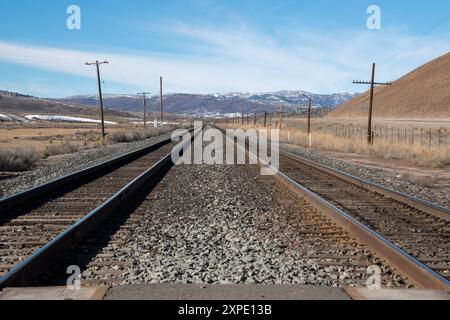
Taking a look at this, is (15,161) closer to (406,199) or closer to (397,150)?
(406,199)

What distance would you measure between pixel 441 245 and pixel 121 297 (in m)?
4.50

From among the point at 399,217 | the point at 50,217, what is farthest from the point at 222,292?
the point at 399,217

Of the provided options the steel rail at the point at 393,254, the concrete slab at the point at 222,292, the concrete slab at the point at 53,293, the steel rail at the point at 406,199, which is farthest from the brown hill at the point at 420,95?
the concrete slab at the point at 53,293

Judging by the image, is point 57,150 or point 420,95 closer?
point 57,150

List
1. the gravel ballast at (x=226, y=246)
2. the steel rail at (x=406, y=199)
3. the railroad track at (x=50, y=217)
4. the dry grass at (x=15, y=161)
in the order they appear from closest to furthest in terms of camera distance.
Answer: the gravel ballast at (x=226, y=246), the railroad track at (x=50, y=217), the steel rail at (x=406, y=199), the dry grass at (x=15, y=161)

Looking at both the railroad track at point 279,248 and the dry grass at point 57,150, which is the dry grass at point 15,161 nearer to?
the dry grass at point 57,150

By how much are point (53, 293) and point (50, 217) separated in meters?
4.39

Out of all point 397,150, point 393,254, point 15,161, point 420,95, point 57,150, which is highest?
point 420,95

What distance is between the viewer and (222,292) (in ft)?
13.9

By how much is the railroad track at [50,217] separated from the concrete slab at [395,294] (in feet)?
10.2

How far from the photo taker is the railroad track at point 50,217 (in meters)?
A: 5.11
